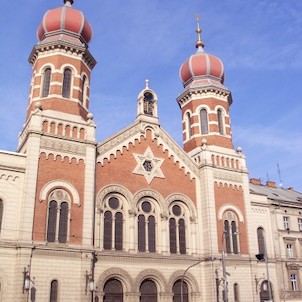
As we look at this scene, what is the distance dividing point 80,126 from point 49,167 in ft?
14.0

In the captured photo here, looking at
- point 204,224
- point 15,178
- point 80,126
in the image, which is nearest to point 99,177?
point 80,126

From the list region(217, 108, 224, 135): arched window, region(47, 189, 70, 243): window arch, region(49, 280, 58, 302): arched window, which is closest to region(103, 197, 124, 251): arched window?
region(47, 189, 70, 243): window arch

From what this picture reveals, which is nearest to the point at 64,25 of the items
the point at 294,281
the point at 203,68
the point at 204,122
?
the point at 203,68

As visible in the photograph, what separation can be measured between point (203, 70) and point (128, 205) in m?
17.6

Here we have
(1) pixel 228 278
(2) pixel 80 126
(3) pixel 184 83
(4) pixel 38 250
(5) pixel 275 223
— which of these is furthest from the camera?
(3) pixel 184 83

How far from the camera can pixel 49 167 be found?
93.6ft

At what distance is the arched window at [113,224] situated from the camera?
30.1 m

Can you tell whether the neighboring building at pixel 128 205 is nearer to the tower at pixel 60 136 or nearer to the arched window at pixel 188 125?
the tower at pixel 60 136

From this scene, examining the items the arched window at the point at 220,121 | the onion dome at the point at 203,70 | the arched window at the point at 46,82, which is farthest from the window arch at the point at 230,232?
the arched window at the point at 46,82

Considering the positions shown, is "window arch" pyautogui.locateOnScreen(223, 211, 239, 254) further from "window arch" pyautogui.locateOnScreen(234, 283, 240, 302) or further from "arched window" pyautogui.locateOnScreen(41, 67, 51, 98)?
"arched window" pyautogui.locateOnScreen(41, 67, 51, 98)

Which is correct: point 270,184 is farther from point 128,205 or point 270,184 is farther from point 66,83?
point 66,83

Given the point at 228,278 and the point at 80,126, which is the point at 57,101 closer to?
the point at 80,126

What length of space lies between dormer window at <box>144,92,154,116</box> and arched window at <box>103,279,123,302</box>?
48.6ft

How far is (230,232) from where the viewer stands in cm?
3531
